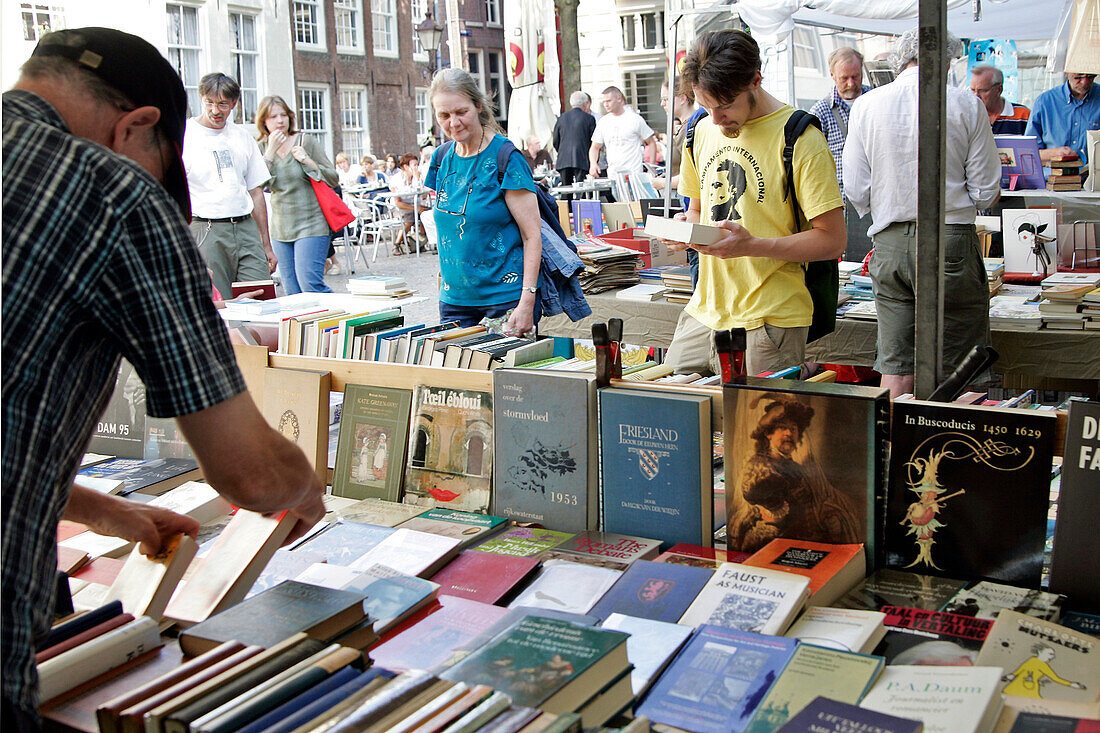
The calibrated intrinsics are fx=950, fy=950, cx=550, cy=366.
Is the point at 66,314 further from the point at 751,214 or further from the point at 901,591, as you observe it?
the point at 751,214

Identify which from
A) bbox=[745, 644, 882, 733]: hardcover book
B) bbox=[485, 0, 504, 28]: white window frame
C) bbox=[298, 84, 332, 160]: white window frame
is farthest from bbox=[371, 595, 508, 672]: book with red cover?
bbox=[485, 0, 504, 28]: white window frame

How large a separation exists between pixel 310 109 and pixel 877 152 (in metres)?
18.1

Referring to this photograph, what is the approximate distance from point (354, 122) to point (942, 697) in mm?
21854

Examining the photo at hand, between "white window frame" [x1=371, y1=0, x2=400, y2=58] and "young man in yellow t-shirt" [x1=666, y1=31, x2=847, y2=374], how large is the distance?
20.8 m

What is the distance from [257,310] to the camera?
3.97 metres

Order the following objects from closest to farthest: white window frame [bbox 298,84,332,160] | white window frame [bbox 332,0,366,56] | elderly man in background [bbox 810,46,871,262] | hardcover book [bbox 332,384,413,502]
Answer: hardcover book [bbox 332,384,413,502], elderly man in background [bbox 810,46,871,262], white window frame [bbox 298,84,332,160], white window frame [bbox 332,0,366,56]

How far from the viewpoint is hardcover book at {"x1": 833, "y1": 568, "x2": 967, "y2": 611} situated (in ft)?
4.99

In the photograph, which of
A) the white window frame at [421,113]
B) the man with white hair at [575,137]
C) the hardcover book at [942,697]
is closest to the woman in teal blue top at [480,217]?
the hardcover book at [942,697]

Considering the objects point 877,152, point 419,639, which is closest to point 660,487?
point 419,639

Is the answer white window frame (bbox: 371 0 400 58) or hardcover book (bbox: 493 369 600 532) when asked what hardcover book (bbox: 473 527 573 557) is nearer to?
hardcover book (bbox: 493 369 600 532)

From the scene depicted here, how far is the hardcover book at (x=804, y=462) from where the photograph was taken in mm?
1626

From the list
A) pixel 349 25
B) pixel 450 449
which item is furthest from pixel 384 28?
pixel 450 449

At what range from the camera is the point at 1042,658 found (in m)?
1.30

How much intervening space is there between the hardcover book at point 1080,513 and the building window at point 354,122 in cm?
2046
